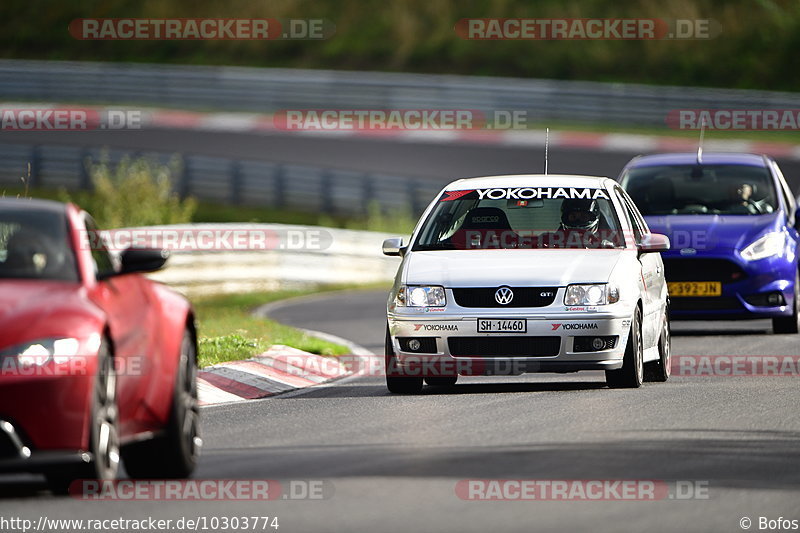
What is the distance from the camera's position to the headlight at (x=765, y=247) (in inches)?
731

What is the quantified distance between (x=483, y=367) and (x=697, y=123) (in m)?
27.4

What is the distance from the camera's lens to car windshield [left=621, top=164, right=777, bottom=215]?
63.0 ft

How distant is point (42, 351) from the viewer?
8.07 metres

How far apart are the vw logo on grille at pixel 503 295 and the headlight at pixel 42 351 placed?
218 inches

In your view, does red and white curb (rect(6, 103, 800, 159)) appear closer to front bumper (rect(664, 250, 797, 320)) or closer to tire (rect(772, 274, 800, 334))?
tire (rect(772, 274, 800, 334))

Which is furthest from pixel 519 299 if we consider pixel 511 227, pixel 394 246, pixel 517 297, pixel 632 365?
pixel 394 246

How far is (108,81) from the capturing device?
45250 millimetres

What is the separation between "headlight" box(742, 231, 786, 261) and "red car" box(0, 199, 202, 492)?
9.81 meters

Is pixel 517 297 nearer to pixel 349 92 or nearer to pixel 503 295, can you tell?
pixel 503 295

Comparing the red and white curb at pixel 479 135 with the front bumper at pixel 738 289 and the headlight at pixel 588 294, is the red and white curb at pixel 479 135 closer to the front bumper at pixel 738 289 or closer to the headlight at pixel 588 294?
the front bumper at pixel 738 289

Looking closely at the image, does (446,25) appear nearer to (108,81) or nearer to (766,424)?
(108,81)

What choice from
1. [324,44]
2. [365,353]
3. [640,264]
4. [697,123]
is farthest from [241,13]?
[640,264]

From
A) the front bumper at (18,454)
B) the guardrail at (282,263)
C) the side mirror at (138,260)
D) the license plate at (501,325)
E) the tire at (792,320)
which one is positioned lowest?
the guardrail at (282,263)

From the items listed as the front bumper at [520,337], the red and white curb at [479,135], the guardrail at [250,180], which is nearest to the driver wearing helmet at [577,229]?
the front bumper at [520,337]
